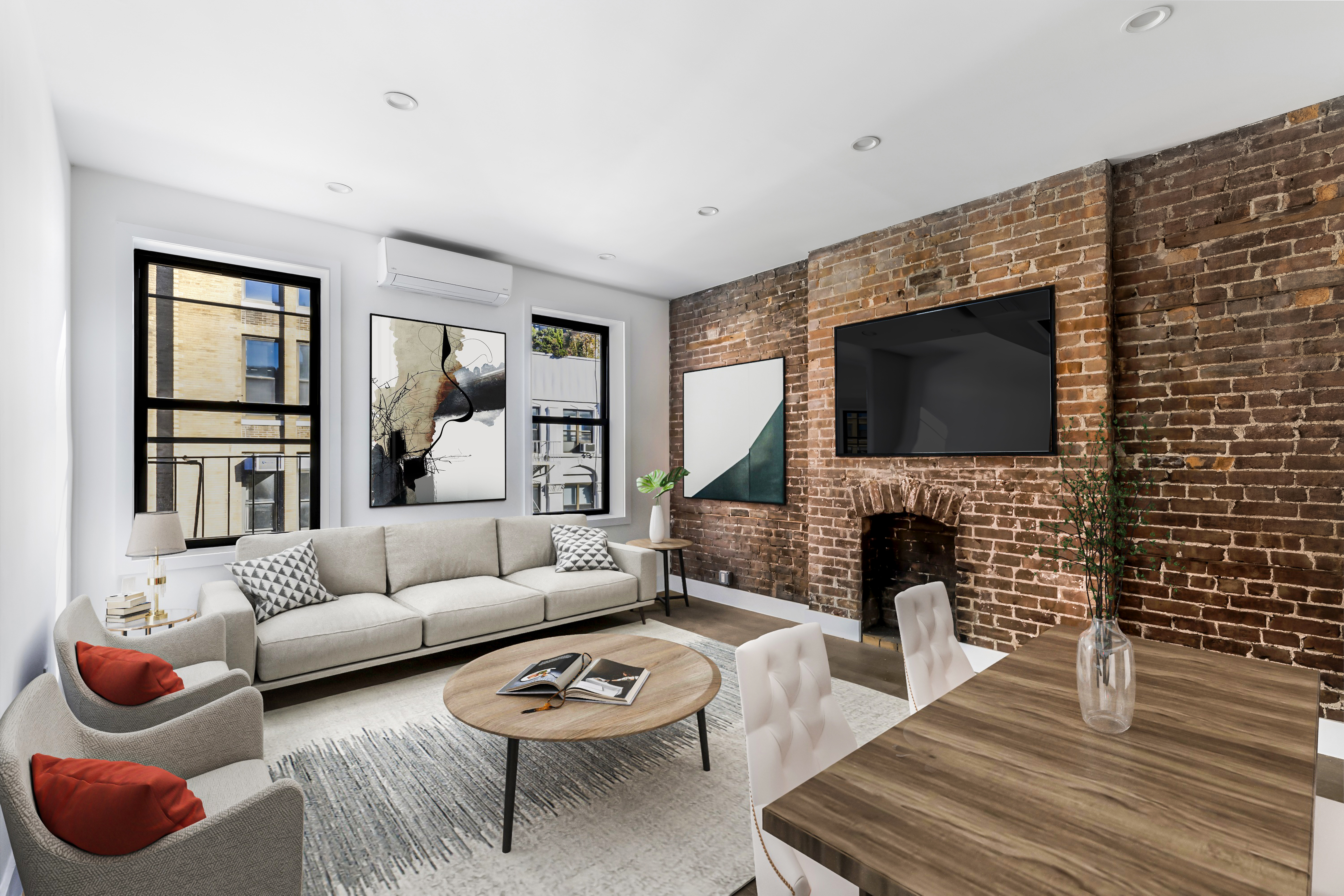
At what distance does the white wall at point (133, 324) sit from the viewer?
3.20 m

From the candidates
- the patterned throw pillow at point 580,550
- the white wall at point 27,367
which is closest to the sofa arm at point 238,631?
the white wall at point 27,367

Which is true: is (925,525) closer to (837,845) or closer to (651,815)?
(651,815)

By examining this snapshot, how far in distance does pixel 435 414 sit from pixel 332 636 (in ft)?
5.94

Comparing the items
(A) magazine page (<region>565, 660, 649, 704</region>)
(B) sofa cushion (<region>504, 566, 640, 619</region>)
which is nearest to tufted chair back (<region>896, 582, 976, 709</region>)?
(A) magazine page (<region>565, 660, 649, 704</region>)

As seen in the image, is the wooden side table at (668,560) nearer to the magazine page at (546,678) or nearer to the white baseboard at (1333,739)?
the magazine page at (546,678)

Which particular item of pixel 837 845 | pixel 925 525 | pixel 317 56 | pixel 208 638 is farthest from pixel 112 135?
pixel 925 525

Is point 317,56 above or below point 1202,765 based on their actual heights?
above

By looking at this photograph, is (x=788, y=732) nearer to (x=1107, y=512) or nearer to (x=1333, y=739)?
(x=1107, y=512)

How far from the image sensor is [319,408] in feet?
13.0

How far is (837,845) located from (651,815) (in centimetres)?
148

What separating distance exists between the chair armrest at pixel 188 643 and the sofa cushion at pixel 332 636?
0.32m

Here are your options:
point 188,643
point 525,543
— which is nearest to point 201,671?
point 188,643

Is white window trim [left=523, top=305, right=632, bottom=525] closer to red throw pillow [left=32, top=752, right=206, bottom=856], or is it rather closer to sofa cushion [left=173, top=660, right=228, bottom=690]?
sofa cushion [left=173, top=660, right=228, bottom=690]

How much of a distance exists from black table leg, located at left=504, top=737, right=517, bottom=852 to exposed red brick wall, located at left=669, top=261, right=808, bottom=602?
311 centimetres
